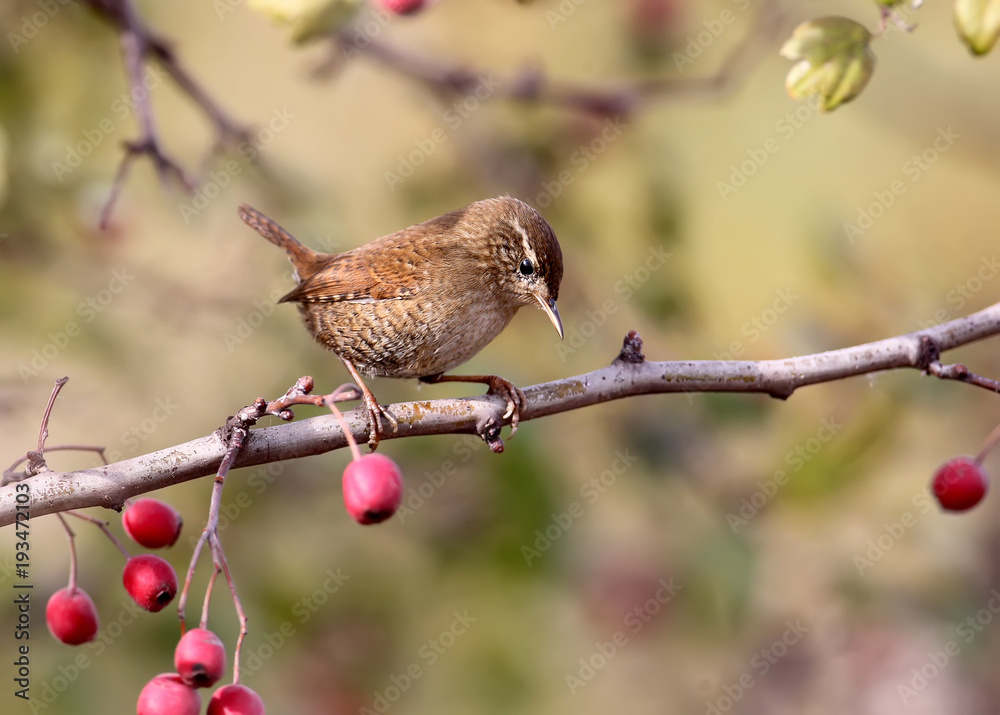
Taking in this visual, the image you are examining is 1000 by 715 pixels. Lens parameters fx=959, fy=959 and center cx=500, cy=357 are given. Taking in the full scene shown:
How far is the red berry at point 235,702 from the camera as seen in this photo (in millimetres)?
2025

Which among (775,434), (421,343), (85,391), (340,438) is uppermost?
(85,391)

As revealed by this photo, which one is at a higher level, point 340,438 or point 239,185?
point 239,185

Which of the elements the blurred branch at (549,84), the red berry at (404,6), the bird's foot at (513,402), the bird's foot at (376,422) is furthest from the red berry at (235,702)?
the blurred branch at (549,84)

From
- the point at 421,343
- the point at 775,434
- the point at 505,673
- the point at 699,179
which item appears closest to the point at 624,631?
the point at 505,673

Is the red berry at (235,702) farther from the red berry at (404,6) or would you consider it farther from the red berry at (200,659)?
the red berry at (404,6)

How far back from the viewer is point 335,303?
12.1 feet

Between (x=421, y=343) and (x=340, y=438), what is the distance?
120 centimetres

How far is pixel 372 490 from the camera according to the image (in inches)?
84.0

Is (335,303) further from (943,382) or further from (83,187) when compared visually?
(943,382)

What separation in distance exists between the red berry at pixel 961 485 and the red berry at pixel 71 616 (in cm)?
224

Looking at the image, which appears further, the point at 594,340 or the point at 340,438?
the point at 594,340

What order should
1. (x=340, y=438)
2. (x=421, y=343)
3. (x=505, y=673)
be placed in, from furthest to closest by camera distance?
(x=505, y=673), (x=421, y=343), (x=340, y=438)

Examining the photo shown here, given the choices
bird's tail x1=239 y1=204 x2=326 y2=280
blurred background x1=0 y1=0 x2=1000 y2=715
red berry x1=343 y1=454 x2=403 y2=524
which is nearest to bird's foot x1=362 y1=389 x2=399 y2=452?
red berry x1=343 y1=454 x2=403 y2=524

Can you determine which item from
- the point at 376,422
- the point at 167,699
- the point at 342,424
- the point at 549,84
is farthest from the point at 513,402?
the point at 549,84
